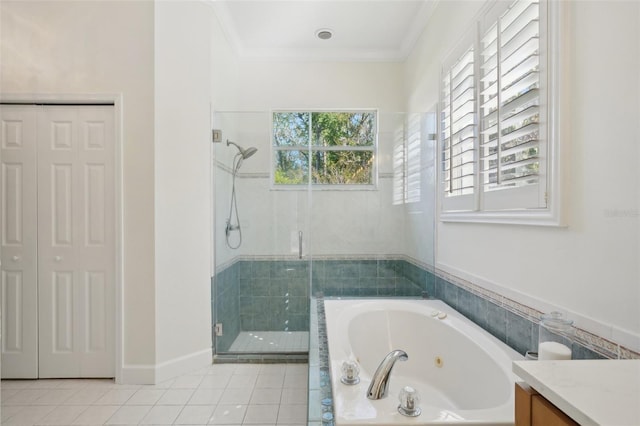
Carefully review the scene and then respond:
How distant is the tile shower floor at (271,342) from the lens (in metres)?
2.63

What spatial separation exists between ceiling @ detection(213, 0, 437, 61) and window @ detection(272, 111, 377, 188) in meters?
0.72

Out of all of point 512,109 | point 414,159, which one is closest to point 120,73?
Result: point 414,159

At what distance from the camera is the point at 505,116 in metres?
1.52

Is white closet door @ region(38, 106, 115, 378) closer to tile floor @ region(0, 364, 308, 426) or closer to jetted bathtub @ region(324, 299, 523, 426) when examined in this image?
tile floor @ region(0, 364, 308, 426)

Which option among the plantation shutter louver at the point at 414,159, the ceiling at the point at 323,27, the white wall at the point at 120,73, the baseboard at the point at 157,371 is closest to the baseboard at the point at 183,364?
the baseboard at the point at 157,371

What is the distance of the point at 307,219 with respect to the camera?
9.45 feet

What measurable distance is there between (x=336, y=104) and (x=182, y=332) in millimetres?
2555

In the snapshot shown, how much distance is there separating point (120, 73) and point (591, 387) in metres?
2.84

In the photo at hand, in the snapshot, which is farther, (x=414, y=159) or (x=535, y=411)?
(x=414, y=159)

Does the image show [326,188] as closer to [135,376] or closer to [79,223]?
[79,223]

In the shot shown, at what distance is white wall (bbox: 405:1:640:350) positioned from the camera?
979 millimetres

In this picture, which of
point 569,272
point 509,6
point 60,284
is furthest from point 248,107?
point 569,272

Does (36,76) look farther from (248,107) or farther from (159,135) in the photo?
→ (248,107)

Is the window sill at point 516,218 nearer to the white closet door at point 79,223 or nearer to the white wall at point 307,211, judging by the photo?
the white wall at point 307,211
